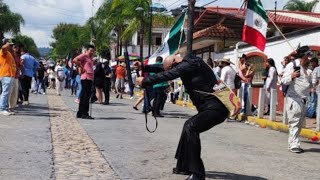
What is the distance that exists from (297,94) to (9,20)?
65.2 metres

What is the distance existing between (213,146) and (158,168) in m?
2.41

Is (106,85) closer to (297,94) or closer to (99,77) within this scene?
(99,77)

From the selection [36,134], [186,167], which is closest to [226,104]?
[186,167]

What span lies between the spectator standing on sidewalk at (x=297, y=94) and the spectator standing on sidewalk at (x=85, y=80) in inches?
207

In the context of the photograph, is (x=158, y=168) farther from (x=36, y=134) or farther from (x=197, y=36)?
(x=197, y=36)

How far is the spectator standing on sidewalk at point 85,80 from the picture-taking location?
1240 centimetres

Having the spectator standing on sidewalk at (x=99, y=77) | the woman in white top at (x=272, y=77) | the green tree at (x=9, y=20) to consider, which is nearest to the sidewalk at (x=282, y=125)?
the woman in white top at (x=272, y=77)

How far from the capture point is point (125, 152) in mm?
7820

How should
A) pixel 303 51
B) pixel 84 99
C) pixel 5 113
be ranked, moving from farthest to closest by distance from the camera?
pixel 84 99 < pixel 5 113 < pixel 303 51

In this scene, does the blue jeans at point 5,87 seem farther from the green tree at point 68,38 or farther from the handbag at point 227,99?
the green tree at point 68,38

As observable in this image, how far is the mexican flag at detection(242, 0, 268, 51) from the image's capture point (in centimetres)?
1327

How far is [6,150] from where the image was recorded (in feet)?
24.7

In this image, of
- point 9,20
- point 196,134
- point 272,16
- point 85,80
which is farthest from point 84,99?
point 9,20

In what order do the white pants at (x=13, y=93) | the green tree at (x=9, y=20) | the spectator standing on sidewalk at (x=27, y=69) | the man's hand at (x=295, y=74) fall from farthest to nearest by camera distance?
1. the green tree at (x=9, y=20)
2. the spectator standing on sidewalk at (x=27, y=69)
3. the white pants at (x=13, y=93)
4. the man's hand at (x=295, y=74)
